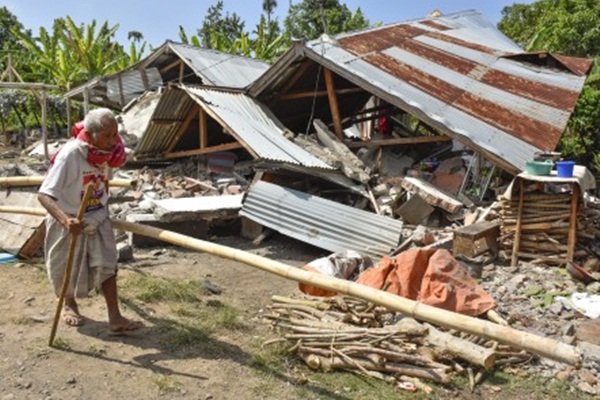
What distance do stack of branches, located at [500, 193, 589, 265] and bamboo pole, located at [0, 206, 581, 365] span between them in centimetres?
450

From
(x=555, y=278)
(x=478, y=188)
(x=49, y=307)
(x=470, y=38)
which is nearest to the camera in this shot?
(x=49, y=307)

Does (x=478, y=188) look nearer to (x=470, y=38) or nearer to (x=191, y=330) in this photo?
(x=191, y=330)

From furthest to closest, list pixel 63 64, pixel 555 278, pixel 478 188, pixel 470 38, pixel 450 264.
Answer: pixel 63 64 → pixel 470 38 → pixel 478 188 → pixel 555 278 → pixel 450 264

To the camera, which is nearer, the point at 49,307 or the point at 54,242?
the point at 54,242

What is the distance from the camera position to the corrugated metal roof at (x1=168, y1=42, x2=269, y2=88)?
48.5 feet

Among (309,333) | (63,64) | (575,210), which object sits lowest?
(309,333)

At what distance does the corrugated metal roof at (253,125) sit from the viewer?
340 inches

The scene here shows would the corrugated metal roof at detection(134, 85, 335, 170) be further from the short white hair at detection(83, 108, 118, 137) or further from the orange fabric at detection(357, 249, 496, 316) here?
the short white hair at detection(83, 108, 118, 137)

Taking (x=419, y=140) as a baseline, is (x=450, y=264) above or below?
below

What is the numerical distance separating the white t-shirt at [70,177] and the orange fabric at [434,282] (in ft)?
9.58

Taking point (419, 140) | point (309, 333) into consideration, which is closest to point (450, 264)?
point (309, 333)

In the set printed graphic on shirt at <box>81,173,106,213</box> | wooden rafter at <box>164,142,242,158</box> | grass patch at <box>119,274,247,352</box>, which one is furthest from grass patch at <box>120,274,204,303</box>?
wooden rafter at <box>164,142,242,158</box>

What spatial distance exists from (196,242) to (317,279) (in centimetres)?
104

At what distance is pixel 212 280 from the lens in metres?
6.51
